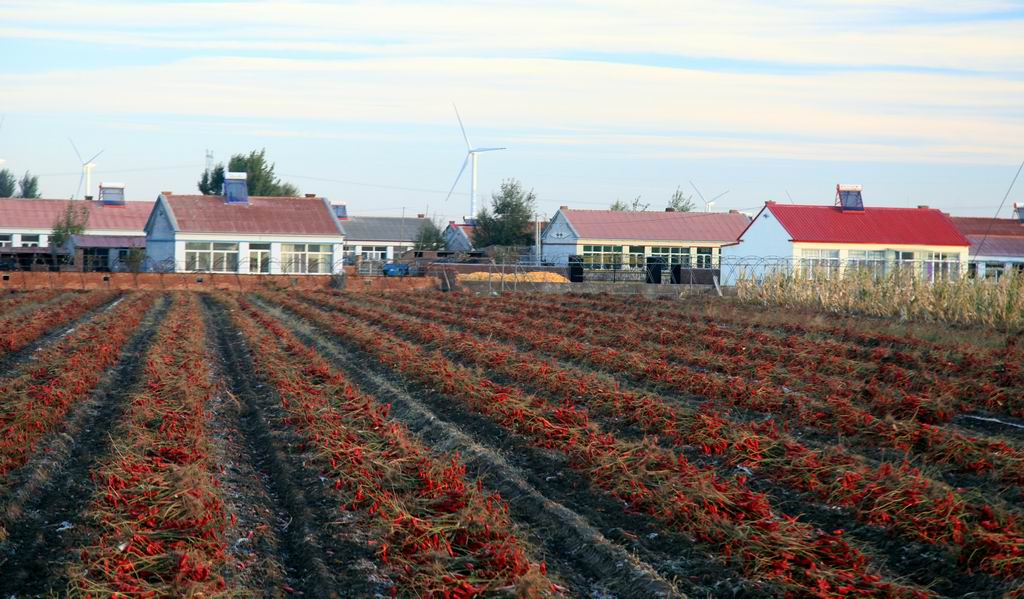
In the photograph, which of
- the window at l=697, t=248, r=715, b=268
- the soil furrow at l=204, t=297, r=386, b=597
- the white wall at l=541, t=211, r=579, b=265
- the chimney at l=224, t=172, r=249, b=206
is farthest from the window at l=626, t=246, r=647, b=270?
the soil furrow at l=204, t=297, r=386, b=597

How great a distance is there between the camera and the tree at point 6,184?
420 ft

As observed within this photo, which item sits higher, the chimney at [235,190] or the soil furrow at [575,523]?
the chimney at [235,190]

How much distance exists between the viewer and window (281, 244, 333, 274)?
177 feet

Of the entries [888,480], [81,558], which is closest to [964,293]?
[888,480]

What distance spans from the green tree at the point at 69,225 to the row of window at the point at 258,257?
1385 cm

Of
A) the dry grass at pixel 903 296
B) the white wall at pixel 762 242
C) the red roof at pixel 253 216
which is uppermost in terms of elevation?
the red roof at pixel 253 216

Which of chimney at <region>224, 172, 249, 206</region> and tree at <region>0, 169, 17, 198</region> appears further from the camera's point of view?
tree at <region>0, 169, 17, 198</region>

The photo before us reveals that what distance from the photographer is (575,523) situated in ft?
25.6

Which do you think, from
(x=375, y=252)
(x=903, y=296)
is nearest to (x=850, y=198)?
(x=903, y=296)

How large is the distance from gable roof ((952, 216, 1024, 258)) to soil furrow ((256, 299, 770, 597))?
50.1 m

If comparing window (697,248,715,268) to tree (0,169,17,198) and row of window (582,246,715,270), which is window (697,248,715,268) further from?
tree (0,169,17,198)

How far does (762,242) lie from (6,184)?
108392 millimetres

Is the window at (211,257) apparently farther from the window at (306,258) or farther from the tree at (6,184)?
the tree at (6,184)

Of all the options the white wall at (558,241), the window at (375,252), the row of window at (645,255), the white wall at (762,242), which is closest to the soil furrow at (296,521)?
the white wall at (762,242)
